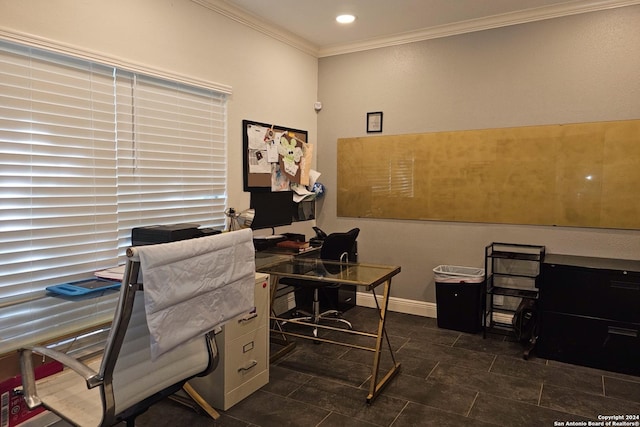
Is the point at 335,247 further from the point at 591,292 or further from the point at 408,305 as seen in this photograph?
the point at 591,292

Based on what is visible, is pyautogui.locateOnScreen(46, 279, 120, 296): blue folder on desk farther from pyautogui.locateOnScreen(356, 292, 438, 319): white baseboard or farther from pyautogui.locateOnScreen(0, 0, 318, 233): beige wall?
pyautogui.locateOnScreen(356, 292, 438, 319): white baseboard

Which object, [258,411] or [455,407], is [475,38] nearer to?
[455,407]

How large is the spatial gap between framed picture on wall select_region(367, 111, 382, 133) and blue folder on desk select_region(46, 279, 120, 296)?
2982mm

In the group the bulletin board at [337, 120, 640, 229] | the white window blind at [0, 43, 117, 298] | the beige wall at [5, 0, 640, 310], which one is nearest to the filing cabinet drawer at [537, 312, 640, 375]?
the beige wall at [5, 0, 640, 310]

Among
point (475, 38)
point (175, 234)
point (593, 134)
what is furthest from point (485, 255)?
point (175, 234)

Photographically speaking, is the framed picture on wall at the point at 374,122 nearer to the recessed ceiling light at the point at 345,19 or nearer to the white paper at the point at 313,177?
the white paper at the point at 313,177

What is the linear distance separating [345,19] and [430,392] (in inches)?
123

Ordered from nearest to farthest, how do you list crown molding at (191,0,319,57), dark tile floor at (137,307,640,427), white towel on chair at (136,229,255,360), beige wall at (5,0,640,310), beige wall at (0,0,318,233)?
1. white towel on chair at (136,229,255,360)
2. beige wall at (0,0,318,233)
3. dark tile floor at (137,307,640,427)
4. beige wall at (5,0,640,310)
5. crown molding at (191,0,319,57)

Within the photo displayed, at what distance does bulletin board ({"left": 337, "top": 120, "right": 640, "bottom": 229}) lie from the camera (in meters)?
3.46

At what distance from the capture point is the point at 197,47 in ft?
10.6

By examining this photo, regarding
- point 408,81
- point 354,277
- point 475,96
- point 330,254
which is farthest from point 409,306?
point 408,81

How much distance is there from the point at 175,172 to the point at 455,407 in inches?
97.2

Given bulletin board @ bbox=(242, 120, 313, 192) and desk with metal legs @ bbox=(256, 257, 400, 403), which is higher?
bulletin board @ bbox=(242, 120, 313, 192)

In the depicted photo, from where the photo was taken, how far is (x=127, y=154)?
109 inches
